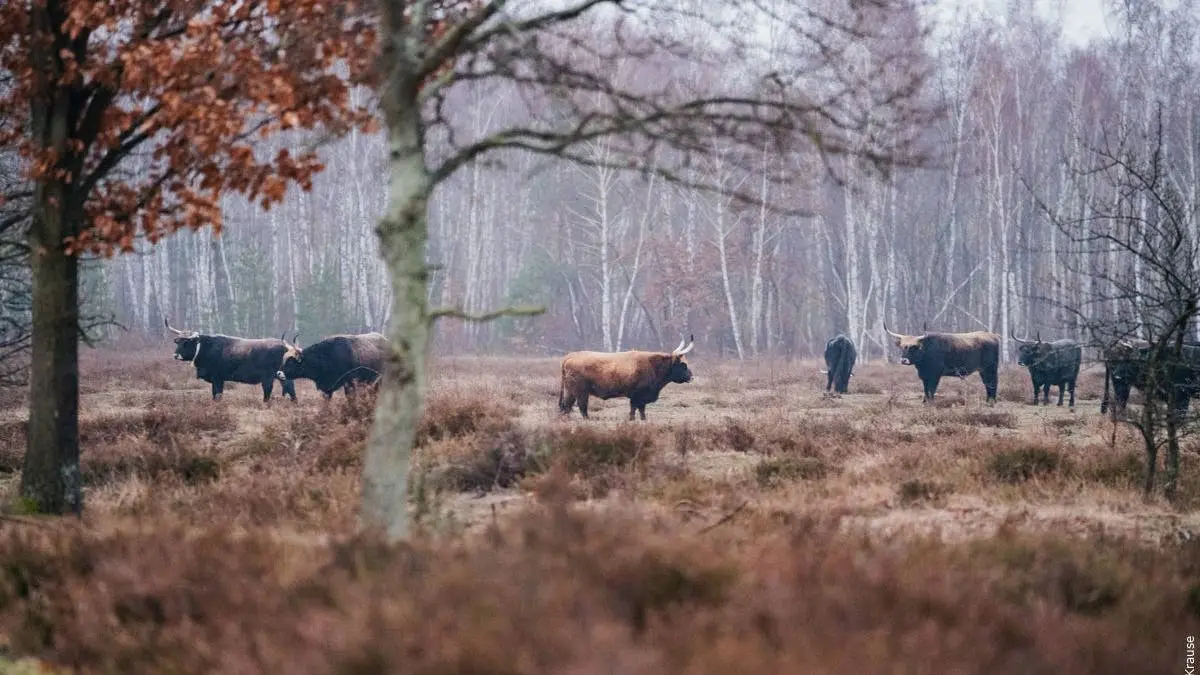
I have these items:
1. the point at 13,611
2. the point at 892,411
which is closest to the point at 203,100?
the point at 13,611

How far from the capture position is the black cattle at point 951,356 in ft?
69.7

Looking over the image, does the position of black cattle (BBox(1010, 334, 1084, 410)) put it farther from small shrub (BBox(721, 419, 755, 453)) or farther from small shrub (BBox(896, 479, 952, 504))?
small shrub (BBox(896, 479, 952, 504))

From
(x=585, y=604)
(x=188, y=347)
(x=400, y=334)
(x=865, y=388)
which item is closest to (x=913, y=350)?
(x=865, y=388)

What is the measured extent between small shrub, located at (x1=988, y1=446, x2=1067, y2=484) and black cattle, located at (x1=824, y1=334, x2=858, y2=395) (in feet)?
39.7

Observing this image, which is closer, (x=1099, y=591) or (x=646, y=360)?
(x=1099, y=591)

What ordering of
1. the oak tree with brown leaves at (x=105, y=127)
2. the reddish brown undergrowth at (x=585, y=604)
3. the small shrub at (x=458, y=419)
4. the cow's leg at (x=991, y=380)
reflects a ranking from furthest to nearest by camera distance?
the cow's leg at (x=991, y=380) → the small shrub at (x=458, y=419) → the oak tree with brown leaves at (x=105, y=127) → the reddish brown undergrowth at (x=585, y=604)

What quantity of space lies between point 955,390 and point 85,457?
18821 millimetres

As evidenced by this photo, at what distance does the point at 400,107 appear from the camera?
210 inches

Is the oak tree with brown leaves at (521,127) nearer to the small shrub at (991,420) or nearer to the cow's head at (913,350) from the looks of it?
the small shrub at (991,420)

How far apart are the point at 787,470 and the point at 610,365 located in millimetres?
6842

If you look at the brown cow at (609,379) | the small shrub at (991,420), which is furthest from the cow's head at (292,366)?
the small shrub at (991,420)

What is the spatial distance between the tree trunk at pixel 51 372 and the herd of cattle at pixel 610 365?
20.4ft

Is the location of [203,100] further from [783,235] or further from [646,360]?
[783,235]

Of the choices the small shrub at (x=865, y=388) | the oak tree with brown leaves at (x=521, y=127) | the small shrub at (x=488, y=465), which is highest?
the oak tree with brown leaves at (x=521, y=127)
